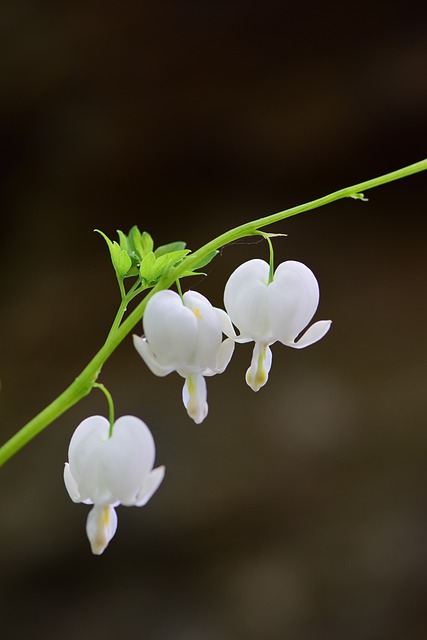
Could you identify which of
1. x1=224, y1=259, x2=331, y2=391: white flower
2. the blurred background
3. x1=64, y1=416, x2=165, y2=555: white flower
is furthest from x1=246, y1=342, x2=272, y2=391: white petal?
the blurred background

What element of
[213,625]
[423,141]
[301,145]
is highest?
[301,145]

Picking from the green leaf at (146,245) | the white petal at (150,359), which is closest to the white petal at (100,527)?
the white petal at (150,359)

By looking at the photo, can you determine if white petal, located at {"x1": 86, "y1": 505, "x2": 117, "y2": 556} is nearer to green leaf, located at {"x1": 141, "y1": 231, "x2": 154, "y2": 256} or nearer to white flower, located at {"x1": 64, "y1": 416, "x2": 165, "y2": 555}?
white flower, located at {"x1": 64, "y1": 416, "x2": 165, "y2": 555}

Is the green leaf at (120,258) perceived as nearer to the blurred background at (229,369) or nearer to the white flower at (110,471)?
the white flower at (110,471)

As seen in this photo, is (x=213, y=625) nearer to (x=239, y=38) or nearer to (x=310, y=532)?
(x=310, y=532)

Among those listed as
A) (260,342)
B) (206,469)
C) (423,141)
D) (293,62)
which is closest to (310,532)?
(206,469)

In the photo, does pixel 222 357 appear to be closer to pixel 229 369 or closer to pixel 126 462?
pixel 126 462

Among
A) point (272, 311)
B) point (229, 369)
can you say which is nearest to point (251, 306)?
point (272, 311)
